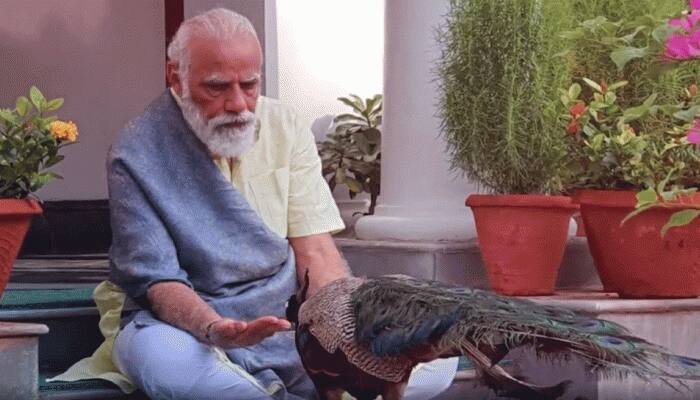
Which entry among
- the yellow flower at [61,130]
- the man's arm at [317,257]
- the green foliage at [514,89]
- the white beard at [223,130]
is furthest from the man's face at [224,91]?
the green foliage at [514,89]

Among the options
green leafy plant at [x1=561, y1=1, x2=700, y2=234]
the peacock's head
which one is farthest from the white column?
the peacock's head

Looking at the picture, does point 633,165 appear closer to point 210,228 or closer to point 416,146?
point 416,146

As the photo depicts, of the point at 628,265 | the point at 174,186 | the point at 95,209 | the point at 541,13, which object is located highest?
the point at 541,13

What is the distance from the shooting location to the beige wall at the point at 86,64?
26.4 feet

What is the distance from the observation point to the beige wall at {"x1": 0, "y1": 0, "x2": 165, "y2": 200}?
26.4ft

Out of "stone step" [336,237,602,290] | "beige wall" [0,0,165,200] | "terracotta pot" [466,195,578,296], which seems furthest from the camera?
"beige wall" [0,0,165,200]

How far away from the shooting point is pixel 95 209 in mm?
8055

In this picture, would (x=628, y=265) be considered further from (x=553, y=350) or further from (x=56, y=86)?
(x=56, y=86)

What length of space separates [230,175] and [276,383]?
1.92ft

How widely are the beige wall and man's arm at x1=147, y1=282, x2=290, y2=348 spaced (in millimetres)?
4415

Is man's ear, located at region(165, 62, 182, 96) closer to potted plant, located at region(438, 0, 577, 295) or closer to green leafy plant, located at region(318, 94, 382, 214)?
potted plant, located at region(438, 0, 577, 295)

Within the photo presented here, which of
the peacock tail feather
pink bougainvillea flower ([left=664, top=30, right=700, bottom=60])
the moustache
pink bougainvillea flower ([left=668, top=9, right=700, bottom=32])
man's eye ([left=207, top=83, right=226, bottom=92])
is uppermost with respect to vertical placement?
pink bougainvillea flower ([left=668, top=9, right=700, bottom=32])

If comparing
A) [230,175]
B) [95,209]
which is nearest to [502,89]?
[230,175]

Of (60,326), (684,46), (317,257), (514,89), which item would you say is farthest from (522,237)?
(684,46)
